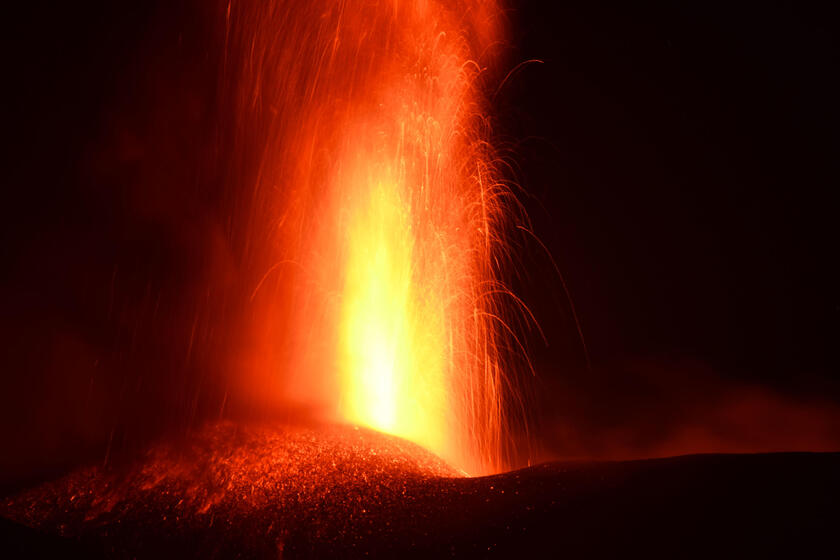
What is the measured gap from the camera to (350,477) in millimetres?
8281

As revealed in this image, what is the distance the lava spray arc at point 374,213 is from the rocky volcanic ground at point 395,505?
3.53m

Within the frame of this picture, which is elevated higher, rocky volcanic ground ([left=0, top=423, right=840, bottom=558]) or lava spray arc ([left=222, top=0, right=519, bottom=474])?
lava spray arc ([left=222, top=0, right=519, bottom=474])

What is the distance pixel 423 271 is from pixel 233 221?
475 cm

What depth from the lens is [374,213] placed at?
43.6 ft

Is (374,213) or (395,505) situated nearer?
(395,505)

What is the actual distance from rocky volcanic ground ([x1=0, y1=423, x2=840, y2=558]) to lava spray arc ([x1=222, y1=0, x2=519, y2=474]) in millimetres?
3530

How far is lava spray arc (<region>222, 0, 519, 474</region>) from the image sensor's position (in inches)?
502

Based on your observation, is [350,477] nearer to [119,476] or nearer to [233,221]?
[119,476]

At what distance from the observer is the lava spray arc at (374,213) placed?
12.7m

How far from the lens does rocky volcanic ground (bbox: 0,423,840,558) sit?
5.73 meters

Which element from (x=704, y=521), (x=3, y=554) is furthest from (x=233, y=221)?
(x=704, y=521)

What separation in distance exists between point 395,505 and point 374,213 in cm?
728

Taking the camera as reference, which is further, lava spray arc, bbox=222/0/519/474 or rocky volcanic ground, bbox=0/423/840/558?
lava spray arc, bbox=222/0/519/474

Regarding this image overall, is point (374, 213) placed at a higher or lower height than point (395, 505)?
higher
